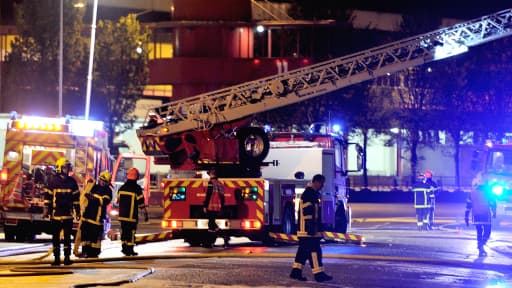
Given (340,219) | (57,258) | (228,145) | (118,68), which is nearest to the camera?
(57,258)

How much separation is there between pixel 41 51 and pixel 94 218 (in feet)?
92.1

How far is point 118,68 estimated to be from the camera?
161 feet

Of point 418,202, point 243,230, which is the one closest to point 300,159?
point 243,230

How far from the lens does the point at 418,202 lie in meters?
26.6

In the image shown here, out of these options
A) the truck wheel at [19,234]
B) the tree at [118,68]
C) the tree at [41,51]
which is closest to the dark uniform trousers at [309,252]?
the truck wheel at [19,234]

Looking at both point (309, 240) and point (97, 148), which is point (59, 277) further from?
point (97, 148)

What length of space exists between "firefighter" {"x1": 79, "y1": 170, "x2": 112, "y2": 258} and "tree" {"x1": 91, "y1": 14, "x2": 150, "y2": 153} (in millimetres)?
31669

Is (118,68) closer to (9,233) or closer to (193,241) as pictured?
(9,233)

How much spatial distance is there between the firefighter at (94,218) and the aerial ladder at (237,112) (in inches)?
130

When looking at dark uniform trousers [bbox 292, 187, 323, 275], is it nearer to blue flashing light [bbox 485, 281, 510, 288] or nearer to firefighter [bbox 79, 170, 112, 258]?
blue flashing light [bbox 485, 281, 510, 288]

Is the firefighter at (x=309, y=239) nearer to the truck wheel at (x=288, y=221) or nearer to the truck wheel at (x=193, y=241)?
the truck wheel at (x=288, y=221)

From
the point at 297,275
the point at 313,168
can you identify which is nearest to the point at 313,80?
the point at 313,168

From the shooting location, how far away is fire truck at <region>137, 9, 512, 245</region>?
750 inches

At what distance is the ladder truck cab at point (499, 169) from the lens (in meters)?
27.0
